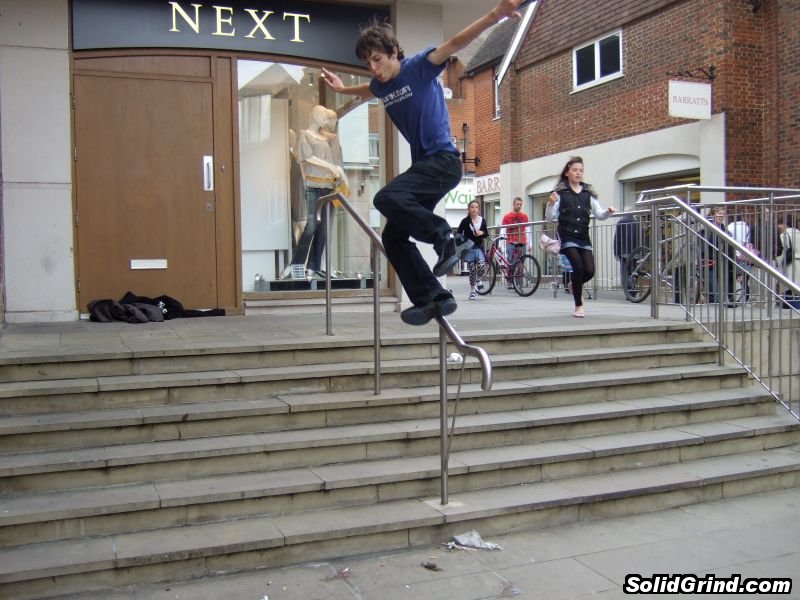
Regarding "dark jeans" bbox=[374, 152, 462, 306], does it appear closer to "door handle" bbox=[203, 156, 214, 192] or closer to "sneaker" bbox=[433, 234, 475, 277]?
"sneaker" bbox=[433, 234, 475, 277]

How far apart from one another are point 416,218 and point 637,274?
7.39 metres

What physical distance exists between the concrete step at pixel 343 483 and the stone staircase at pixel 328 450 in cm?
1

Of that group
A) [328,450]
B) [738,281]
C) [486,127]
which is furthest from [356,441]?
[486,127]

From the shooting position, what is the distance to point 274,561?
401 centimetres

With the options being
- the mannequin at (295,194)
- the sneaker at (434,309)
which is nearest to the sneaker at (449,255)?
the sneaker at (434,309)

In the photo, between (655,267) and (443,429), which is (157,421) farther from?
(655,267)

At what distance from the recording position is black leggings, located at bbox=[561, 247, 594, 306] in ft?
26.7

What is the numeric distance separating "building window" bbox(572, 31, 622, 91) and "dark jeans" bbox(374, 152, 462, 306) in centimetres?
1401

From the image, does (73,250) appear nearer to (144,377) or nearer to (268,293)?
(268,293)

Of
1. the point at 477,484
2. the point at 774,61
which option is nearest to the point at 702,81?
the point at 774,61

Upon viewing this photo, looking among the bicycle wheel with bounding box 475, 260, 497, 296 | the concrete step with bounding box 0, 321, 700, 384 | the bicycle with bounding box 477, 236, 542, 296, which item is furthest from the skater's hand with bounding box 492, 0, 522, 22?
the bicycle wheel with bounding box 475, 260, 497, 296

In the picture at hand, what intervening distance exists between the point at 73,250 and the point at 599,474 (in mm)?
5138

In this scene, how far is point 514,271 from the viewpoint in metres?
13.6

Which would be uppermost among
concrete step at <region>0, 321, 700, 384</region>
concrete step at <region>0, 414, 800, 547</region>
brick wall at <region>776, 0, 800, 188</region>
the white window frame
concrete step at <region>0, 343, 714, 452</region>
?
the white window frame
